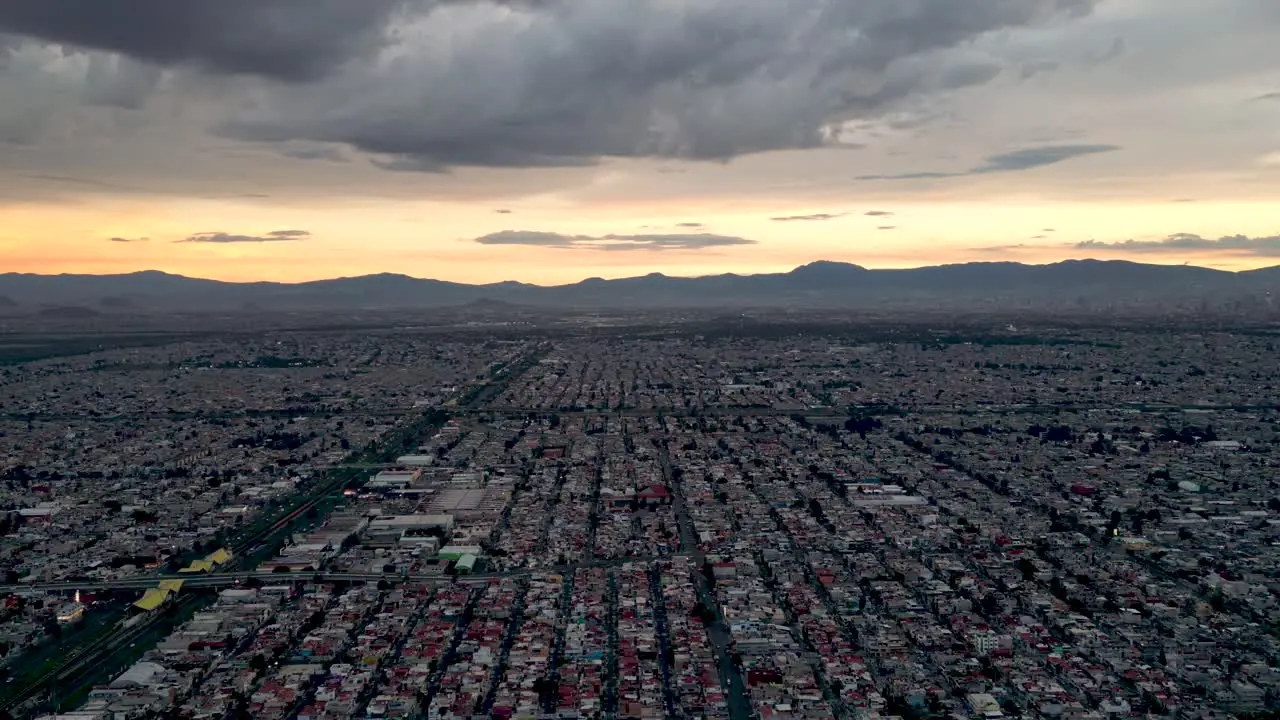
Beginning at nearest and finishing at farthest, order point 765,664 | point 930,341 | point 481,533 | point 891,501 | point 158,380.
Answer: point 765,664 → point 481,533 → point 891,501 → point 158,380 → point 930,341

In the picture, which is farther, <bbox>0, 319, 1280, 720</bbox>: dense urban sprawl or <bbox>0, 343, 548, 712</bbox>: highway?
<bbox>0, 343, 548, 712</bbox>: highway

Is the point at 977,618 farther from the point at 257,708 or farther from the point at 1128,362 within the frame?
the point at 1128,362

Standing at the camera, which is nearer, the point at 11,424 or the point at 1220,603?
the point at 1220,603

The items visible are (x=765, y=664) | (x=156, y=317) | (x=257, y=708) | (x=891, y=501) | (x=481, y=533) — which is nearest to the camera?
(x=257, y=708)

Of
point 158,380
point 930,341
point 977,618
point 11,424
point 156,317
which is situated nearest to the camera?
point 977,618

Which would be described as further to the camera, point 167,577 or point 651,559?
point 651,559

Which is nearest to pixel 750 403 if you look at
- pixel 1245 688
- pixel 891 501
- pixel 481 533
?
pixel 891 501

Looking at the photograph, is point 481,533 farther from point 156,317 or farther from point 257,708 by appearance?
point 156,317

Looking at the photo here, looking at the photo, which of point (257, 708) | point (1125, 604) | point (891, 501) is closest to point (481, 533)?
point (257, 708)

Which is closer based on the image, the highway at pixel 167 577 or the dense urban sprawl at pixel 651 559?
the dense urban sprawl at pixel 651 559

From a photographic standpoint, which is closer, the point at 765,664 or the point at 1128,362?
the point at 765,664
